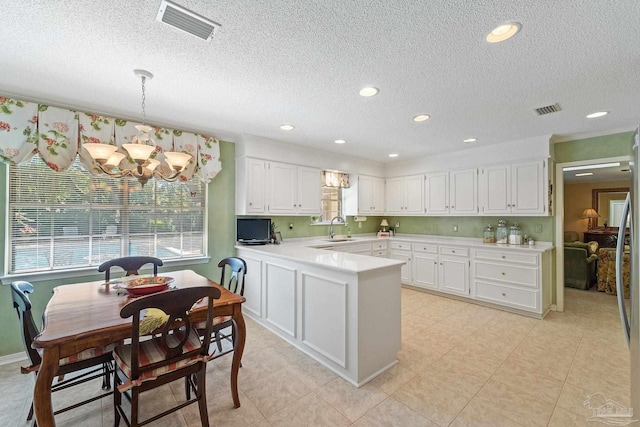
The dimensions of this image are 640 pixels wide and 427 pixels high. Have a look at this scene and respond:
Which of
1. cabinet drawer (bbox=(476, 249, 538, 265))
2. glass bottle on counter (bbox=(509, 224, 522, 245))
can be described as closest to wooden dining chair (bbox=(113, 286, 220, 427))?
cabinet drawer (bbox=(476, 249, 538, 265))

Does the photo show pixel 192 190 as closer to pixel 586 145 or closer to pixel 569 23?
pixel 569 23

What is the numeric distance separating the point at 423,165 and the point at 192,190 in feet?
13.1

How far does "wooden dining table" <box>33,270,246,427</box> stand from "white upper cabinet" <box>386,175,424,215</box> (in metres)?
4.11

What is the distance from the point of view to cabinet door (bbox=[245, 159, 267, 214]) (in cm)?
389

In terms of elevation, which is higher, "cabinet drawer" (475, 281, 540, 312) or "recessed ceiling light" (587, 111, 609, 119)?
"recessed ceiling light" (587, 111, 609, 119)

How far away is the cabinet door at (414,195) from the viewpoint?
5250 millimetres

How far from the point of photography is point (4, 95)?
2.51 meters

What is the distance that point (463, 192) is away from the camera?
15.3ft

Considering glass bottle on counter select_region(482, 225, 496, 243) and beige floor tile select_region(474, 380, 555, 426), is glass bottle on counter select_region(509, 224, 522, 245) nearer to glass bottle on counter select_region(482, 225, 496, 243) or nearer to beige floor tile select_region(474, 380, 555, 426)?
glass bottle on counter select_region(482, 225, 496, 243)

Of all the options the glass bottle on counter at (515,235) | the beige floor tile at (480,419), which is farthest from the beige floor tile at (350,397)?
the glass bottle on counter at (515,235)

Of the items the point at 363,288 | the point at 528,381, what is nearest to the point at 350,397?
the point at 363,288

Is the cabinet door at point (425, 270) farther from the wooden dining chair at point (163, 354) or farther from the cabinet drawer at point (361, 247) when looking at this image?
the wooden dining chair at point (163, 354)

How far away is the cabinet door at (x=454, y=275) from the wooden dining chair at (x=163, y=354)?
3870 mm

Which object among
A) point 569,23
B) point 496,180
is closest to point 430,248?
point 496,180
